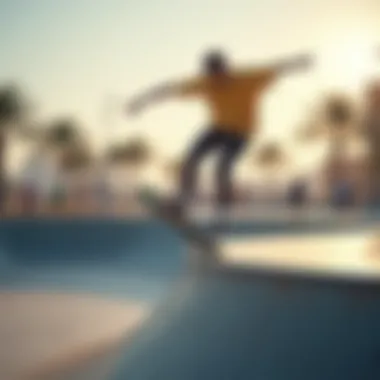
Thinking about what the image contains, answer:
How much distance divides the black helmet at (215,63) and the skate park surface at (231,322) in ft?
1.72

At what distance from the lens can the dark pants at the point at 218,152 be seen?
231 cm

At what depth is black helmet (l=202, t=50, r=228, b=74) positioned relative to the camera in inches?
91.4

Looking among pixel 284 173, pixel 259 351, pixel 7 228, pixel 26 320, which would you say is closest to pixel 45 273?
pixel 7 228

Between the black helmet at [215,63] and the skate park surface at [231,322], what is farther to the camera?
the black helmet at [215,63]

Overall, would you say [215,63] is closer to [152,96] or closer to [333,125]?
[152,96]

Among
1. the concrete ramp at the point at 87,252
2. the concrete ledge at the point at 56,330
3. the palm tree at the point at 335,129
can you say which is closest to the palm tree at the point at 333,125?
the palm tree at the point at 335,129

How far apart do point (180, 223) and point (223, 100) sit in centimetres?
56

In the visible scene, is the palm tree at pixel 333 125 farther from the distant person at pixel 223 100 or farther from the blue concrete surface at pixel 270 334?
the blue concrete surface at pixel 270 334

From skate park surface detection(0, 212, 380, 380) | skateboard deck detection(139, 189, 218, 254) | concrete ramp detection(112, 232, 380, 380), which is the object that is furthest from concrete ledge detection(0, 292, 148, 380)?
skateboard deck detection(139, 189, 218, 254)

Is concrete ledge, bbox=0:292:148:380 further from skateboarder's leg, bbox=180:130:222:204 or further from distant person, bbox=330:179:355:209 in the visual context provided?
distant person, bbox=330:179:355:209

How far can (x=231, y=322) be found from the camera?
1.69 metres

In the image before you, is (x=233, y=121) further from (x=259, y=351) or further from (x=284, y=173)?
(x=259, y=351)

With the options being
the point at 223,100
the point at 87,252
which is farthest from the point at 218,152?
the point at 87,252

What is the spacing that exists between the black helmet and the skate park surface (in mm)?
524
